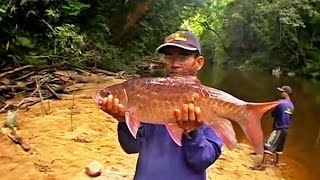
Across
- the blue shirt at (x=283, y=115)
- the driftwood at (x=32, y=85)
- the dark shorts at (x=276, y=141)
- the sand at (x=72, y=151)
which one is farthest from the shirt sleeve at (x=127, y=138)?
the driftwood at (x=32, y=85)

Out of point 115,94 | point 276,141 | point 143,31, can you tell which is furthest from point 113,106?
point 143,31

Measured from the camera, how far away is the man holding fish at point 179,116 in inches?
97.3

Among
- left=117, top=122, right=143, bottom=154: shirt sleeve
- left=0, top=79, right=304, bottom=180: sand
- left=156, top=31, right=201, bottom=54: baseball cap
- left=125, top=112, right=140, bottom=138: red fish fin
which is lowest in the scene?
left=0, top=79, right=304, bottom=180: sand

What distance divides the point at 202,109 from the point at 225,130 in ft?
0.58

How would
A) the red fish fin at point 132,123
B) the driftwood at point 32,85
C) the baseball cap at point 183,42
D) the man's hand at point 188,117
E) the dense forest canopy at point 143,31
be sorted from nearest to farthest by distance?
the man's hand at point 188,117 < the red fish fin at point 132,123 < the baseball cap at point 183,42 < the driftwood at point 32,85 < the dense forest canopy at point 143,31

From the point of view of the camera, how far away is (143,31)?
93.9 ft

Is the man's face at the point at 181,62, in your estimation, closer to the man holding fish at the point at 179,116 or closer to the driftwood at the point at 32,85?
the man holding fish at the point at 179,116

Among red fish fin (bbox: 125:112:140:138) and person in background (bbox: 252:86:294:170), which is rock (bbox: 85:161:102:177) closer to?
person in background (bbox: 252:86:294:170)

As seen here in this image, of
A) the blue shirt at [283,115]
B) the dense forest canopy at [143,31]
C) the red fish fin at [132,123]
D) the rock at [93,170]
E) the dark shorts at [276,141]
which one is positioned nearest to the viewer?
the red fish fin at [132,123]

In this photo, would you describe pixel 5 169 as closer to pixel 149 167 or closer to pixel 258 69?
pixel 149 167

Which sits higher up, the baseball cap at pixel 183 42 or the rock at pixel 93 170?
the baseball cap at pixel 183 42

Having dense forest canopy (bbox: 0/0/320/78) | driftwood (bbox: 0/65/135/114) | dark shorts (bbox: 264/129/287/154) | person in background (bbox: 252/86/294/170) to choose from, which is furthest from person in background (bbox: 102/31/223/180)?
dense forest canopy (bbox: 0/0/320/78)

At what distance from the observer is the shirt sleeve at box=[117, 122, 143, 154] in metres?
2.73

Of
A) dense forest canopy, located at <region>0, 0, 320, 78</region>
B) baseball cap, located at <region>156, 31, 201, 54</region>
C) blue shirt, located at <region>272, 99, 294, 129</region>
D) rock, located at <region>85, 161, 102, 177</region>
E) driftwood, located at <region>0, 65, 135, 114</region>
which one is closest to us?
baseball cap, located at <region>156, 31, 201, 54</region>
